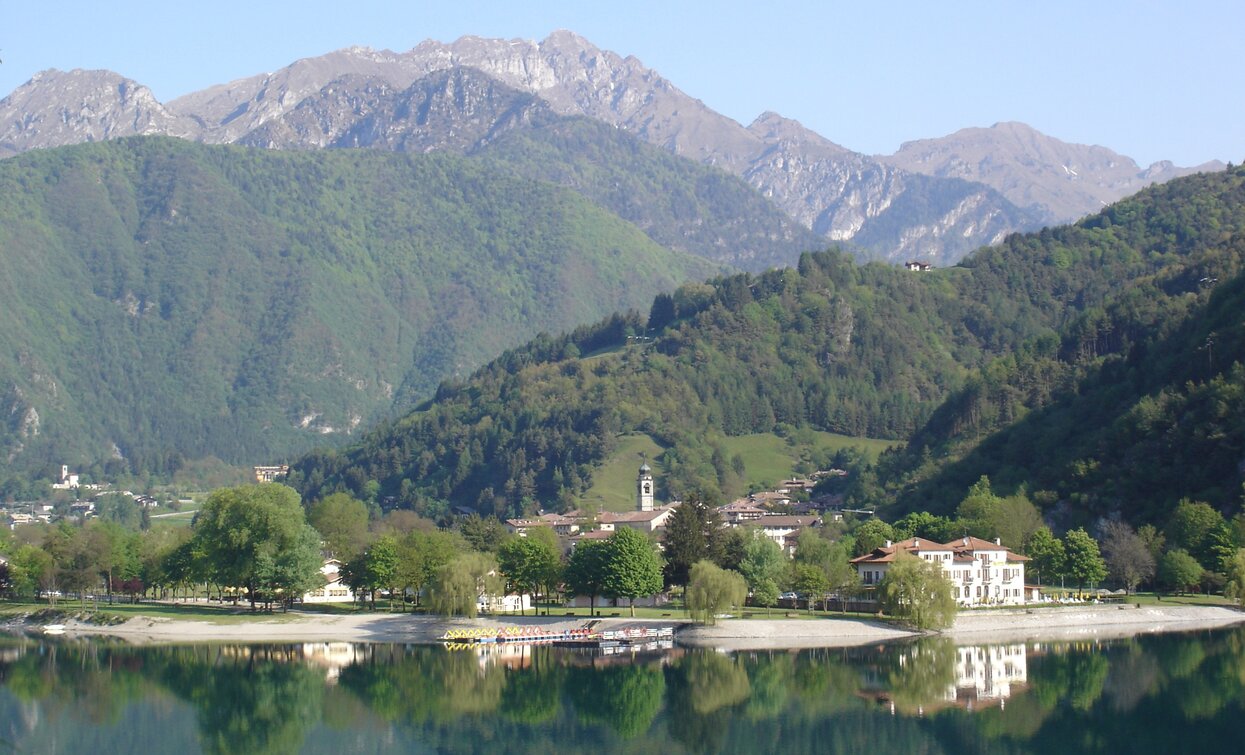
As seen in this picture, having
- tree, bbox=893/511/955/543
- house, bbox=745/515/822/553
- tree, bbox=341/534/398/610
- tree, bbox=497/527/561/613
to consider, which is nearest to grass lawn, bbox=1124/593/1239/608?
tree, bbox=893/511/955/543

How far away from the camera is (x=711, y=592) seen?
4449 inches

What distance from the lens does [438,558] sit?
132 meters

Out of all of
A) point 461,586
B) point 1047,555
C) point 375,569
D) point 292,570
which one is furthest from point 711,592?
point 292,570

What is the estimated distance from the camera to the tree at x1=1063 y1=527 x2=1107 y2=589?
5089 inches

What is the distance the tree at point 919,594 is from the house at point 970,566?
940cm

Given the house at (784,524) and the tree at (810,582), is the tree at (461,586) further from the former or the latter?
the house at (784,524)

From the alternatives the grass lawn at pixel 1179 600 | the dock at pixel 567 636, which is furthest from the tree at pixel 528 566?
the grass lawn at pixel 1179 600

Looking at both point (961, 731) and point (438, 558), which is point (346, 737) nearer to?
point (961, 731)

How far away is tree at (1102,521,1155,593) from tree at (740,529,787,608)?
81.5 feet

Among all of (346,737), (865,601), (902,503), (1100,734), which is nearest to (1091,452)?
(902,503)

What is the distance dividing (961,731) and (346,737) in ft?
92.0

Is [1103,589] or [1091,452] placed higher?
[1091,452]

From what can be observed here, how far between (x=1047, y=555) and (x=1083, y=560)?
3.15 m

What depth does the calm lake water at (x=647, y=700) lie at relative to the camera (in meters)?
78.4
